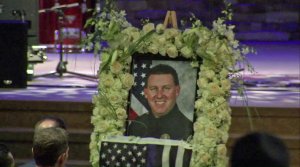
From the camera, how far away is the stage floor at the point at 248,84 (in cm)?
738

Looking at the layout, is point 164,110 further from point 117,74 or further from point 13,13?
point 13,13

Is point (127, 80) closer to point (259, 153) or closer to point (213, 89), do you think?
point (213, 89)

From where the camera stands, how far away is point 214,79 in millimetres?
4395

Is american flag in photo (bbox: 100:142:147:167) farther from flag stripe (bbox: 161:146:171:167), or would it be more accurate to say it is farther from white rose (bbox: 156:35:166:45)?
white rose (bbox: 156:35:166:45)

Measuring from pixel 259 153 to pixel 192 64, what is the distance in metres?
2.14

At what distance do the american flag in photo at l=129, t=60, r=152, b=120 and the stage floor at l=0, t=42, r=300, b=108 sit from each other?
1.36 metres

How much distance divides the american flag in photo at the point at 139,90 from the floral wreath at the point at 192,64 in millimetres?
34

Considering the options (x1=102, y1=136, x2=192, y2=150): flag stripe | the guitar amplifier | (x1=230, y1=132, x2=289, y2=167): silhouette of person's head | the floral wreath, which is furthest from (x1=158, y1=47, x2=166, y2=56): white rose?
the guitar amplifier

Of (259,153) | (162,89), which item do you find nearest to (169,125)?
(162,89)

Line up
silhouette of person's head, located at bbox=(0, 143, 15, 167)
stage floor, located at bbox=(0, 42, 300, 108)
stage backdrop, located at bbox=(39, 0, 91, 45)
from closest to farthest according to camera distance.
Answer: silhouette of person's head, located at bbox=(0, 143, 15, 167)
stage floor, located at bbox=(0, 42, 300, 108)
stage backdrop, located at bbox=(39, 0, 91, 45)

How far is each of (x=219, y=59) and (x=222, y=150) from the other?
1.58ft

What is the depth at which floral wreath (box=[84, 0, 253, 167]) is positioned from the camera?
14.4 feet

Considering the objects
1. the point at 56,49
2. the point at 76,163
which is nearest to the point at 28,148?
the point at 76,163

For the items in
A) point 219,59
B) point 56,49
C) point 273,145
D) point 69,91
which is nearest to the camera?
point 273,145
